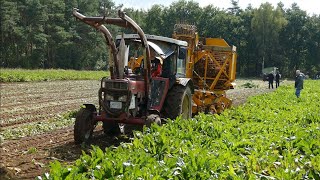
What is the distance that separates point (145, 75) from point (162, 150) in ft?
11.7

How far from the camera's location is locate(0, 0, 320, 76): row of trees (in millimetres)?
60531

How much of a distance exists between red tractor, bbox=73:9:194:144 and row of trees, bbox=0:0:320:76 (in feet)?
171

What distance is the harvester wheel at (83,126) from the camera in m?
8.66

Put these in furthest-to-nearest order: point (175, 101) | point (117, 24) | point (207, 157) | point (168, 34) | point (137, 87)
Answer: point (168, 34) < point (175, 101) < point (137, 87) < point (117, 24) < point (207, 157)

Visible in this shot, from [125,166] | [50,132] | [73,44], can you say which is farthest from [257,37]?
[125,166]

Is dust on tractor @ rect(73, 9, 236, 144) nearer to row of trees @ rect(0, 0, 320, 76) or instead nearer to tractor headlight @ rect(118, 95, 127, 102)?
tractor headlight @ rect(118, 95, 127, 102)

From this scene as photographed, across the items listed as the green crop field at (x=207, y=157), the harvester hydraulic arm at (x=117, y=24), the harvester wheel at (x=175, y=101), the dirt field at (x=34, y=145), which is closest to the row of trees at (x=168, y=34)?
the dirt field at (x=34, y=145)

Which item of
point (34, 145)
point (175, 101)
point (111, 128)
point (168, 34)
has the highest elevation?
point (168, 34)

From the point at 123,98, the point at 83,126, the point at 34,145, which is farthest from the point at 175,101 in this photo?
the point at 34,145

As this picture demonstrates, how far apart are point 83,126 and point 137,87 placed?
1.47 m

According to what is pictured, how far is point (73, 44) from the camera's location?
67.1m

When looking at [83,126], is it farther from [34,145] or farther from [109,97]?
[34,145]

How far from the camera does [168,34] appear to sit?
250 ft

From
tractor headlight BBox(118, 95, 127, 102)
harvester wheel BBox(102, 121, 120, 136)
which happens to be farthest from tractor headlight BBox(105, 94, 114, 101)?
harvester wheel BBox(102, 121, 120, 136)
